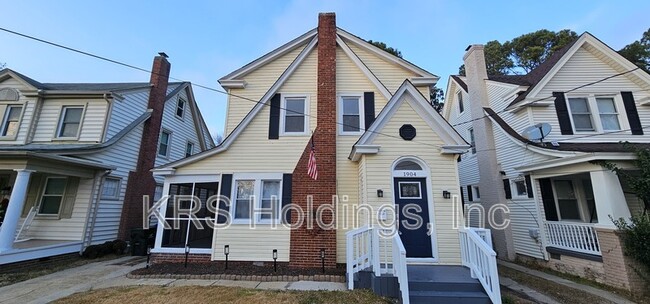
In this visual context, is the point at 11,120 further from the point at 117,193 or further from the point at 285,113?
the point at 285,113

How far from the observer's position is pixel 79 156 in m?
9.86

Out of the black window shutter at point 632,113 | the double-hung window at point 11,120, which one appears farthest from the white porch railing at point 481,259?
the double-hung window at point 11,120

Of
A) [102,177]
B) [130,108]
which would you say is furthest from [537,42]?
[102,177]

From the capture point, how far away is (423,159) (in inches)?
283

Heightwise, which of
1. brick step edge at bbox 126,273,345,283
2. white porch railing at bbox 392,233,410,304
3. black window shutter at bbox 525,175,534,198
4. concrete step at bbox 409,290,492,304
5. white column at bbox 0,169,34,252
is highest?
black window shutter at bbox 525,175,534,198

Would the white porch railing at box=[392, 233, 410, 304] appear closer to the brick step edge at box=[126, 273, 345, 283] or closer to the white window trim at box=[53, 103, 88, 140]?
the brick step edge at box=[126, 273, 345, 283]

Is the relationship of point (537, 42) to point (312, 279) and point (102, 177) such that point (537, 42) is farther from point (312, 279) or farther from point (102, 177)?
point (102, 177)

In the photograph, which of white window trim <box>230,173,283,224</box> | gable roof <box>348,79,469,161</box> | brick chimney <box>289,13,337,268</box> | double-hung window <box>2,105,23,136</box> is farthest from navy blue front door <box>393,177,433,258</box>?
double-hung window <box>2,105,23,136</box>

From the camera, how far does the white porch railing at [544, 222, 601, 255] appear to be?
7.33 metres

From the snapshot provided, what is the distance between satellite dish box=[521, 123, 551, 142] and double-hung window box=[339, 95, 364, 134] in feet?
20.2

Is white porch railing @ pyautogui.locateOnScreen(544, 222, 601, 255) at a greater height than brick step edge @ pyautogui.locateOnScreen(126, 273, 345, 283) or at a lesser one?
greater

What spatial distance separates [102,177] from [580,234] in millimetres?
16887

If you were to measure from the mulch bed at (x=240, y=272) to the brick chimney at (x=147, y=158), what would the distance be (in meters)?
5.47

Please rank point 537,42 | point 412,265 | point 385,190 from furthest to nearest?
point 537,42
point 385,190
point 412,265
